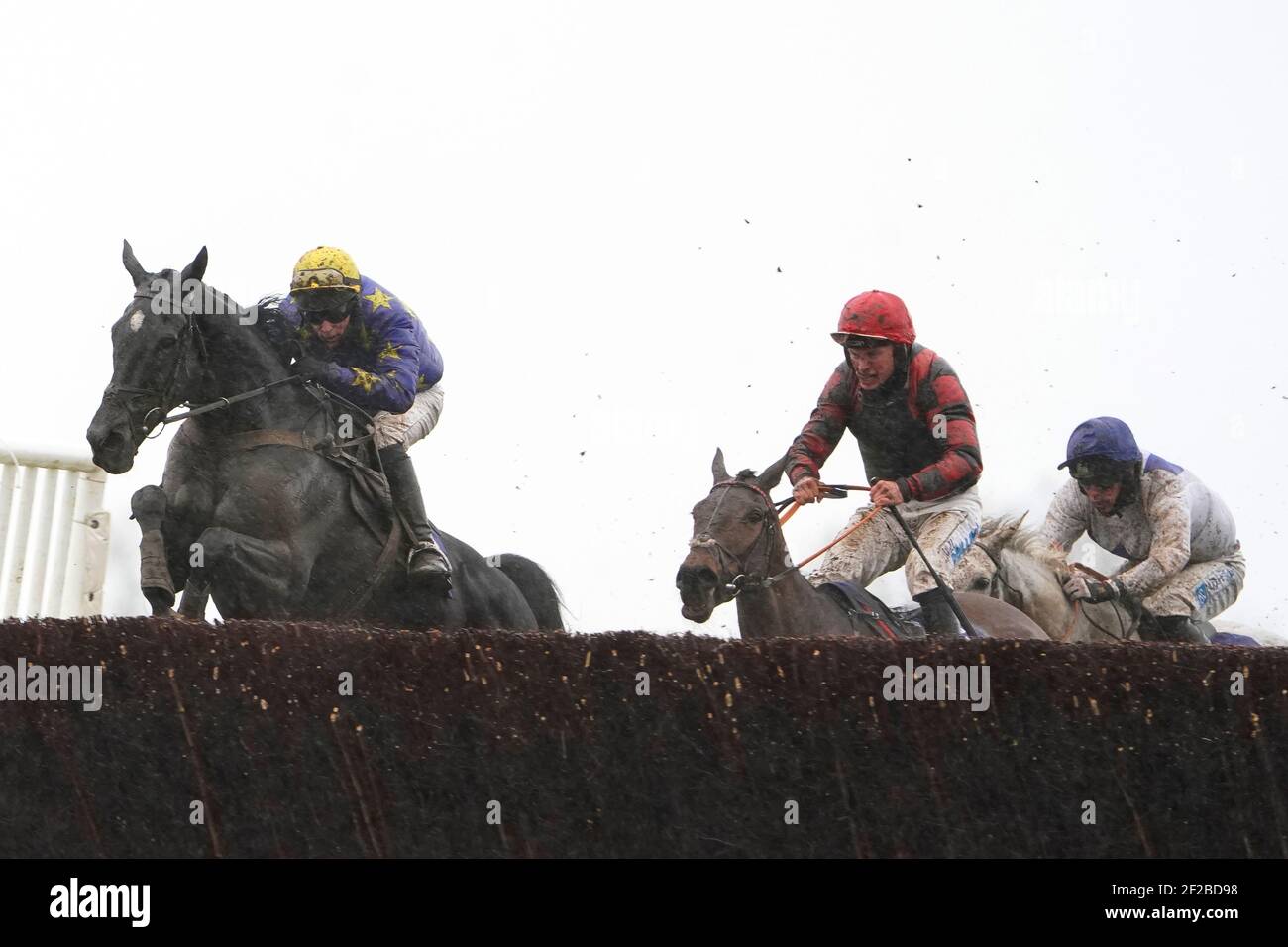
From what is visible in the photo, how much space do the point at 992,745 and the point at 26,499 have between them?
8.07 m

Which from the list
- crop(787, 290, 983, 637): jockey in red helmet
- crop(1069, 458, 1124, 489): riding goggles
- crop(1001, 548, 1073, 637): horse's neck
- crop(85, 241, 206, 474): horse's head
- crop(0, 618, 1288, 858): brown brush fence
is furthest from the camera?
crop(1001, 548, 1073, 637): horse's neck

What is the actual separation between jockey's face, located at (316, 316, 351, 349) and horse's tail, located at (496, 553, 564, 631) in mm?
1843

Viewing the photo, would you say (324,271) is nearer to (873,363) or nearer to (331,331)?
(331,331)

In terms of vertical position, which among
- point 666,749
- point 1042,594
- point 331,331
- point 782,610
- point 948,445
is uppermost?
point 331,331

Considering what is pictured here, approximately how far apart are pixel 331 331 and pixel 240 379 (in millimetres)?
576

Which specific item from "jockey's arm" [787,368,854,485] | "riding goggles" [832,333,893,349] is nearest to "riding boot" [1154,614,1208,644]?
"jockey's arm" [787,368,854,485]

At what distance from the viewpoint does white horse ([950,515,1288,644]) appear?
9.55m

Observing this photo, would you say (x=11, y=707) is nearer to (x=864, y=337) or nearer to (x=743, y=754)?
(x=743, y=754)

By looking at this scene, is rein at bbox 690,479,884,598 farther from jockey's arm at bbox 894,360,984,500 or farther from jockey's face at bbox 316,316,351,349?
jockey's face at bbox 316,316,351,349

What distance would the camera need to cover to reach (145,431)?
7.80 metres

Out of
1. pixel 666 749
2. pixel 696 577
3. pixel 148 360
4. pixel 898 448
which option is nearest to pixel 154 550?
pixel 148 360

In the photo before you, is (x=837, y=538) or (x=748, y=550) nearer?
(x=748, y=550)

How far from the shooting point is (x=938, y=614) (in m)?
8.13
